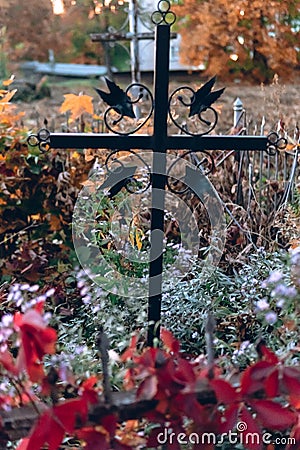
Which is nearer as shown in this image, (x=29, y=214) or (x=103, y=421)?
(x=103, y=421)

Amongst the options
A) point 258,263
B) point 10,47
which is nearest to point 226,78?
point 10,47

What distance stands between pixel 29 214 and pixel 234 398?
1567 millimetres

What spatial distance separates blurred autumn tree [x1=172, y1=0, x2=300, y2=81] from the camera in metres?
3.87

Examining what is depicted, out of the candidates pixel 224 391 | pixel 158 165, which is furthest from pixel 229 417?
pixel 158 165

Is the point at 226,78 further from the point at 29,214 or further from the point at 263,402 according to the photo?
the point at 263,402

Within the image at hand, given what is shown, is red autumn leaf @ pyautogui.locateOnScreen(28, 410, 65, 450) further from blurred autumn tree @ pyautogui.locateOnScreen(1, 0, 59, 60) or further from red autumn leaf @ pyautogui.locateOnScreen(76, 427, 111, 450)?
blurred autumn tree @ pyautogui.locateOnScreen(1, 0, 59, 60)

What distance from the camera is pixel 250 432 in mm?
823

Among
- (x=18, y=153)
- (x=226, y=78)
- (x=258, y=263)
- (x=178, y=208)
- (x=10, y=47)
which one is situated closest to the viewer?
(x=258, y=263)

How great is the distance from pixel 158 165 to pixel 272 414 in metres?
0.69

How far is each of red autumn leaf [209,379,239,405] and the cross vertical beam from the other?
0.47m

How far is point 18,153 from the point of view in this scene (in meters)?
2.14

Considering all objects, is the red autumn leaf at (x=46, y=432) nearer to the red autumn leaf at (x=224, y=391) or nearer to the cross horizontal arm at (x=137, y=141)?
the red autumn leaf at (x=224, y=391)

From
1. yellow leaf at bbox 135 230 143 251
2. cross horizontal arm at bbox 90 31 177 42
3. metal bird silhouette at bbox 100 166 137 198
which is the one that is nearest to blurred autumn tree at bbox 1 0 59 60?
cross horizontal arm at bbox 90 31 177 42

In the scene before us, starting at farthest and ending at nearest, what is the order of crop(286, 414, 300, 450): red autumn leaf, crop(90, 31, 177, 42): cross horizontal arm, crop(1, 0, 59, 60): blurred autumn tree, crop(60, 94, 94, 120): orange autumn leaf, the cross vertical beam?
crop(1, 0, 59, 60): blurred autumn tree
crop(90, 31, 177, 42): cross horizontal arm
crop(60, 94, 94, 120): orange autumn leaf
the cross vertical beam
crop(286, 414, 300, 450): red autumn leaf
